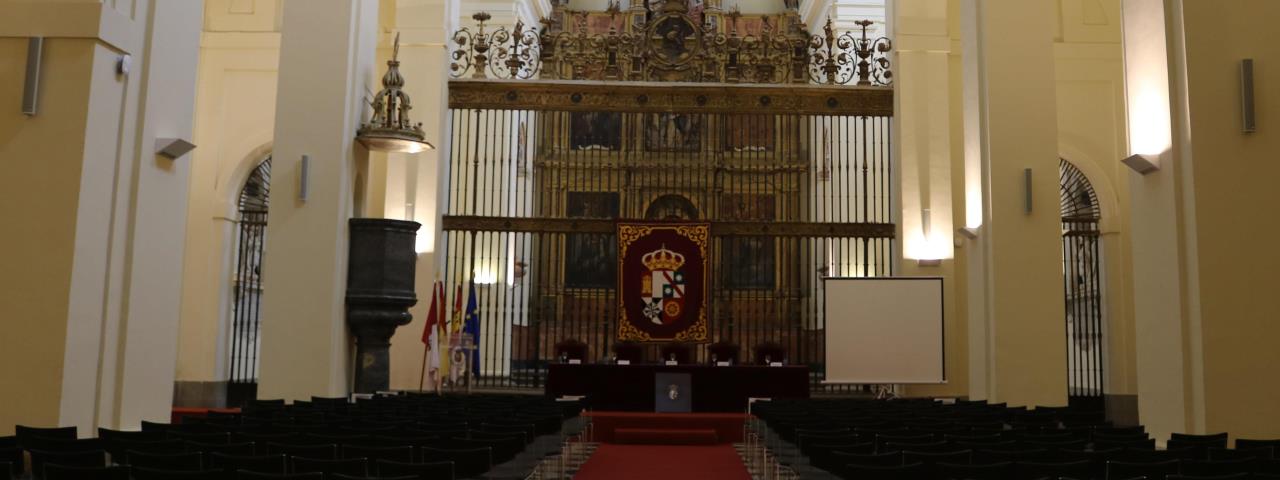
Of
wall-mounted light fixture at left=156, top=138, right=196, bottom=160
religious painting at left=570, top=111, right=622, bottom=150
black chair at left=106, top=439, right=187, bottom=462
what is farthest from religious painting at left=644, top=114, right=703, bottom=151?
black chair at left=106, top=439, right=187, bottom=462

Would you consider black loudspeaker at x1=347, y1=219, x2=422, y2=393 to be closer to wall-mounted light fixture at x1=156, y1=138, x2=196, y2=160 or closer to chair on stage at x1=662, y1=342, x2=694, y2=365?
wall-mounted light fixture at x1=156, y1=138, x2=196, y2=160

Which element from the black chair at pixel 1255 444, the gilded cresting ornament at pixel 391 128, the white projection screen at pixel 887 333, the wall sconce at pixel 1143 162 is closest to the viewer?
the black chair at pixel 1255 444

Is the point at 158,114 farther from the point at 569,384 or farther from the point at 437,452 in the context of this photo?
the point at 569,384

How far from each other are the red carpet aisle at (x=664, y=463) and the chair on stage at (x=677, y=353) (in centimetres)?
336

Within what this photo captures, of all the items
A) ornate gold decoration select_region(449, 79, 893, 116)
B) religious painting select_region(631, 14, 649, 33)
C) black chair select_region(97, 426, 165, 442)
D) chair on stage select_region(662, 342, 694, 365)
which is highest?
religious painting select_region(631, 14, 649, 33)

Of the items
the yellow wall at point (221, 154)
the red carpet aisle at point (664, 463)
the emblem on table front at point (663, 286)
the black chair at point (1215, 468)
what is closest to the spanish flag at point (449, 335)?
the emblem on table front at point (663, 286)

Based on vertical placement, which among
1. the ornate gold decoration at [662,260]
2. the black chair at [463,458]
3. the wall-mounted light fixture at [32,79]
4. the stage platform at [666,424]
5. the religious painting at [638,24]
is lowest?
the stage platform at [666,424]

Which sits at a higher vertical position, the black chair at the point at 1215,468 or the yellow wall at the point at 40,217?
the yellow wall at the point at 40,217

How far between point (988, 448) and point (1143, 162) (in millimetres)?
3945

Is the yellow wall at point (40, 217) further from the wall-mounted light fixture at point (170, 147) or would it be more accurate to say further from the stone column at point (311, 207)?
the stone column at point (311, 207)

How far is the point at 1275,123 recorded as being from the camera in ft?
30.2

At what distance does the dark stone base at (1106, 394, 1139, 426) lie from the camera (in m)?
17.7

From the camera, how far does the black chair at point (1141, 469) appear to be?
20.0 feet

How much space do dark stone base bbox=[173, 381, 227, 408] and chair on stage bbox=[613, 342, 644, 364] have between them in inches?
251
